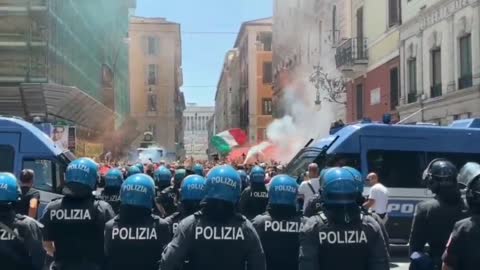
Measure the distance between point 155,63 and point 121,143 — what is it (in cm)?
3607

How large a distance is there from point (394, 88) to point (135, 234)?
2409cm

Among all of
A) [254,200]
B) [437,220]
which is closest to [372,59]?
[254,200]

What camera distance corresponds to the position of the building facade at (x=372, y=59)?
28.0m

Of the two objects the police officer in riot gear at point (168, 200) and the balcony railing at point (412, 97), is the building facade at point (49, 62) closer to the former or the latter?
the balcony railing at point (412, 97)

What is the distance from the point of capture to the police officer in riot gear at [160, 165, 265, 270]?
14.4 ft

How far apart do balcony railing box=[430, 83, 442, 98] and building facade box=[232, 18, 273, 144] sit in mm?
49217

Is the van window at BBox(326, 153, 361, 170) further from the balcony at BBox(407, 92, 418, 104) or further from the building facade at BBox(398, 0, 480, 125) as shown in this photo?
the balcony at BBox(407, 92, 418, 104)

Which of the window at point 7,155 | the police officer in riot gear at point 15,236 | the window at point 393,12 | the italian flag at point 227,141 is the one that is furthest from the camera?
the italian flag at point 227,141

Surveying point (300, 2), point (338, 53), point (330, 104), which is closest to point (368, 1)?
point (338, 53)

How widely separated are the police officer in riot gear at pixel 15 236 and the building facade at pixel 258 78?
68070mm

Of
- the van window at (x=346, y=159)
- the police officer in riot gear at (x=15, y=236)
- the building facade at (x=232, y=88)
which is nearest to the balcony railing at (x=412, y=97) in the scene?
the van window at (x=346, y=159)

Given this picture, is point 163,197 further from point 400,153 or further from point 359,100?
point 359,100

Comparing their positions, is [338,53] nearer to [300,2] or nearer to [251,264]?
[300,2]

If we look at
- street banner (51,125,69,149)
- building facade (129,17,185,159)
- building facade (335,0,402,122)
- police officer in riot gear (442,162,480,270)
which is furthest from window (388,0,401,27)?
building facade (129,17,185,159)
